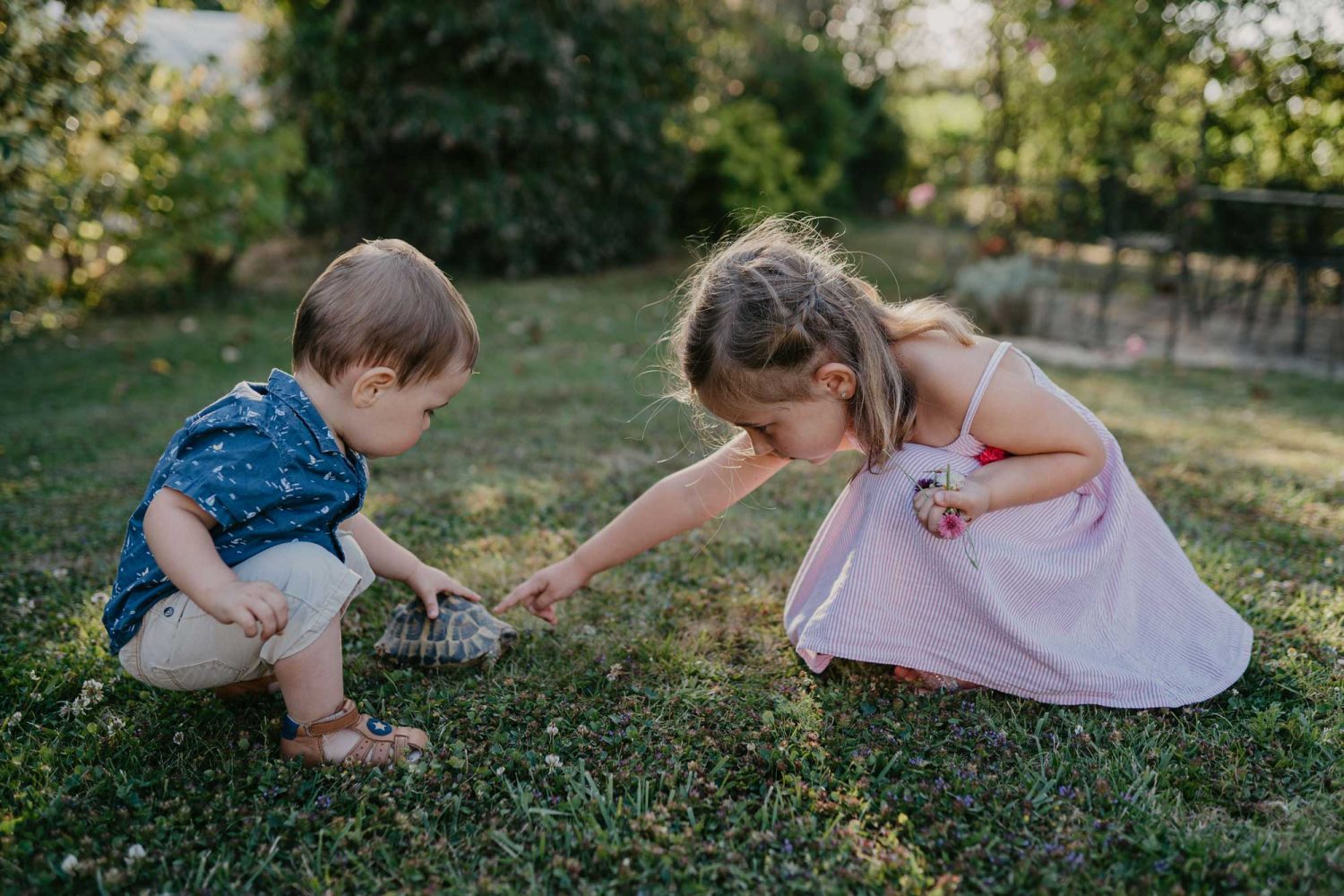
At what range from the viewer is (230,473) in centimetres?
205

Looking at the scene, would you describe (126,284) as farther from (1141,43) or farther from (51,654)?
(1141,43)

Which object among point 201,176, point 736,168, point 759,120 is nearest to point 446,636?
point 201,176

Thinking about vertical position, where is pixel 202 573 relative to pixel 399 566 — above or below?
above

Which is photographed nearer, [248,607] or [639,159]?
[248,607]

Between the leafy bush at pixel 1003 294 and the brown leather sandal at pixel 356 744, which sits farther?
the leafy bush at pixel 1003 294

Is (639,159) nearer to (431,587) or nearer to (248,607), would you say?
(431,587)

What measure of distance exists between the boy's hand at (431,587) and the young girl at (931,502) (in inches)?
6.4

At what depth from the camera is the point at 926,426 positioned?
2600 mm

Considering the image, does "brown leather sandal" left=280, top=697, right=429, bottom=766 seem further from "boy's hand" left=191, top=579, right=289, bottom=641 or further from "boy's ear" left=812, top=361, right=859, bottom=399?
"boy's ear" left=812, top=361, right=859, bottom=399

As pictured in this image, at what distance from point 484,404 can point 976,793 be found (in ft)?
15.2

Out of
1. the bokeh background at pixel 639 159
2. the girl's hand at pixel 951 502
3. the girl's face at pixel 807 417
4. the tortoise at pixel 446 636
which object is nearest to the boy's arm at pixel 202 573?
the tortoise at pixel 446 636

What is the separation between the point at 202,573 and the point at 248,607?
128mm

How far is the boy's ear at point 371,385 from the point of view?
2197mm

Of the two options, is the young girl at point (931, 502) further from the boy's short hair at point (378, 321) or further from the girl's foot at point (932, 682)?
the boy's short hair at point (378, 321)
